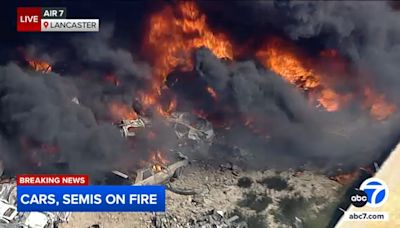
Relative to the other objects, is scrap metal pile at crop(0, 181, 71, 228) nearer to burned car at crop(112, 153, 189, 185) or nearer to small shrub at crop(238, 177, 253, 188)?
burned car at crop(112, 153, 189, 185)

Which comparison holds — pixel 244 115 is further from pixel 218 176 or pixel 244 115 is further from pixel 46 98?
pixel 46 98

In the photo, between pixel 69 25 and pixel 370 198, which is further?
pixel 370 198

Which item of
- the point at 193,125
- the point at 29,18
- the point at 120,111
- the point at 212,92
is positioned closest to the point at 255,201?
the point at 193,125

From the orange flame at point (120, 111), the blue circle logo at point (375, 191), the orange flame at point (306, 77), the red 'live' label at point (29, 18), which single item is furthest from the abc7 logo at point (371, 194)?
the red 'live' label at point (29, 18)

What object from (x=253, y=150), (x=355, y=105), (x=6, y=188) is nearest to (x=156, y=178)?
(x=253, y=150)

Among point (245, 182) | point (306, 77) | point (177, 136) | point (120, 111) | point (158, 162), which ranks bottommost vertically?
point (245, 182)

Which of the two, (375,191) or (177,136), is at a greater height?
(177,136)

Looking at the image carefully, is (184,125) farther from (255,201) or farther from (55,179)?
(55,179)
